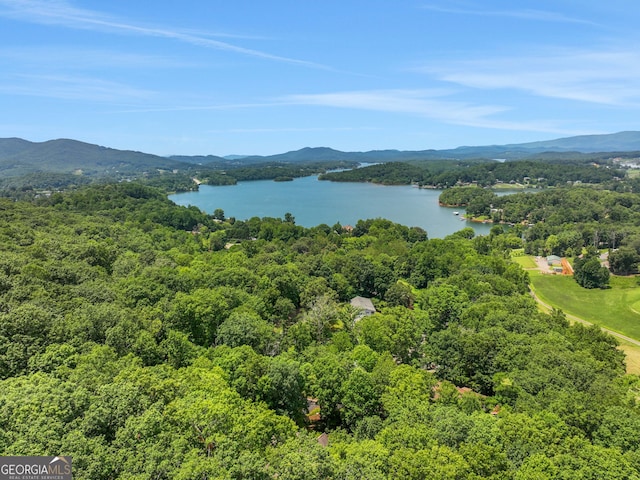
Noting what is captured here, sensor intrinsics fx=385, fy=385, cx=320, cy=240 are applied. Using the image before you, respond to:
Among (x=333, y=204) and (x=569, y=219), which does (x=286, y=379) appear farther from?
(x=333, y=204)

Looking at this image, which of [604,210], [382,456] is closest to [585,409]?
[382,456]

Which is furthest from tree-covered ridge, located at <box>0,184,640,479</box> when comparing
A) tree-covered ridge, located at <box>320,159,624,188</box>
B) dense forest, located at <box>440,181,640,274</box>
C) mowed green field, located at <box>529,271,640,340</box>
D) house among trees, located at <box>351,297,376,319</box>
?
tree-covered ridge, located at <box>320,159,624,188</box>

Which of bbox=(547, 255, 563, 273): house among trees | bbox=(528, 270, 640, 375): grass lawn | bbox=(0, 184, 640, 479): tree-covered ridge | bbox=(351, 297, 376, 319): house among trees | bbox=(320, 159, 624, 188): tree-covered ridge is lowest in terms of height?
bbox=(528, 270, 640, 375): grass lawn

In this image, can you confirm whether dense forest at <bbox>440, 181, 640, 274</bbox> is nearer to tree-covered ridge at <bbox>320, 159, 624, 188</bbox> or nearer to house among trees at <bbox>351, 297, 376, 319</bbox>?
tree-covered ridge at <bbox>320, 159, 624, 188</bbox>

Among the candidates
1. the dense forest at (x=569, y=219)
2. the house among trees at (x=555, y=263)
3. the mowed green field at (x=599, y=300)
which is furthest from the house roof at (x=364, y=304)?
the dense forest at (x=569, y=219)

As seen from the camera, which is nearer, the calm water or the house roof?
the house roof

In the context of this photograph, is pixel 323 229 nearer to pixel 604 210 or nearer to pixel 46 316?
pixel 46 316
